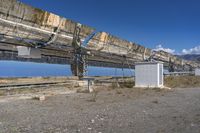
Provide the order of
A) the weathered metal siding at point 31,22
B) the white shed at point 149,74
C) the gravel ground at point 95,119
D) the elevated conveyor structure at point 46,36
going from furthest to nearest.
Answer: the white shed at point 149,74 → the elevated conveyor structure at point 46,36 → the weathered metal siding at point 31,22 → the gravel ground at point 95,119

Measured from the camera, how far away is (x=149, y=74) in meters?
23.2

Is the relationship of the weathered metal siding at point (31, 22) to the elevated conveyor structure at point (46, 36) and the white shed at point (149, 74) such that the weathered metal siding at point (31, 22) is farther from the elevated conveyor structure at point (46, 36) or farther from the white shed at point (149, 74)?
the white shed at point (149, 74)

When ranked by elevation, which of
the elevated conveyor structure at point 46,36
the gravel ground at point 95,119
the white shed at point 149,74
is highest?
the elevated conveyor structure at point 46,36

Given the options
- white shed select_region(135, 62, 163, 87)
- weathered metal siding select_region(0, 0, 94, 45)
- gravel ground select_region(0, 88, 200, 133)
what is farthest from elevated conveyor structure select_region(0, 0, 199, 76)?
gravel ground select_region(0, 88, 200, 133)

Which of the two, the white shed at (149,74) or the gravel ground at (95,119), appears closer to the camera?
the gravel ground at (95,119)

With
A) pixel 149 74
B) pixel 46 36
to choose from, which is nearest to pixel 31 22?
pixel 46 36

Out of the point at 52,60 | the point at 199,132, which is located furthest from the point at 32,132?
the point at 52,60

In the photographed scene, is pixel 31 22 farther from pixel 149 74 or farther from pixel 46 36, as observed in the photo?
pixel 149 74

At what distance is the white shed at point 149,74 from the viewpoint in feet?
75.3

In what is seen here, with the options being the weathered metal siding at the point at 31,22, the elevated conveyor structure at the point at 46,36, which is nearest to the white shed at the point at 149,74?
the elevated conveyor structure at the point at 46,36

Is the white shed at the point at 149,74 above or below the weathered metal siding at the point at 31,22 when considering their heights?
below

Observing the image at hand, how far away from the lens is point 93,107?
37.4ft

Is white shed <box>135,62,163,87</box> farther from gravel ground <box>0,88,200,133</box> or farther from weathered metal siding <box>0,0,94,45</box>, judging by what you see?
gravel ground <box>0,88,200,133</box>

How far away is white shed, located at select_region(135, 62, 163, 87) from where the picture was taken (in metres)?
22.9
